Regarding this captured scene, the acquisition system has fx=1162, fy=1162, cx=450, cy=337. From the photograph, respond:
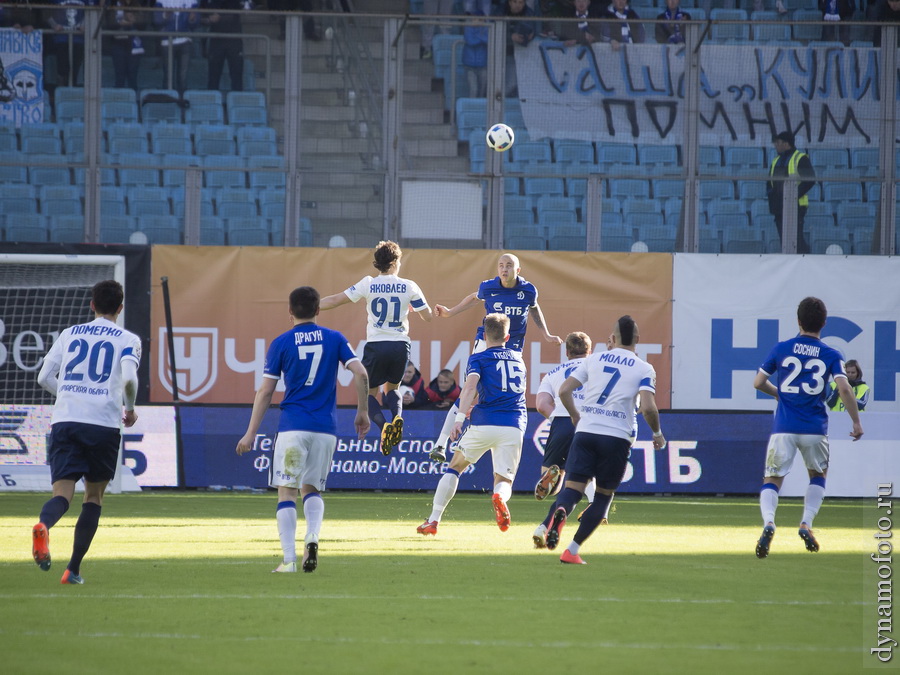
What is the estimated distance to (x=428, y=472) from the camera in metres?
18.0

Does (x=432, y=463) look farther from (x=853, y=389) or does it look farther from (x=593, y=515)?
(x=593, y=515)

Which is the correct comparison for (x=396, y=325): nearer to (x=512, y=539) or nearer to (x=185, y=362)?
(x=512, y=539)

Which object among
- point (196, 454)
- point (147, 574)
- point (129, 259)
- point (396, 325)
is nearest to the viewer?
point (147, 574)

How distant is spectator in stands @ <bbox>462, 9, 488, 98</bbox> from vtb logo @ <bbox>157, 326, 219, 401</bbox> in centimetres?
600

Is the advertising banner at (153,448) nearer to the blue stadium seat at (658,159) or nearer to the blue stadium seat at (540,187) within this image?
the blue stadium seat at (540,187)

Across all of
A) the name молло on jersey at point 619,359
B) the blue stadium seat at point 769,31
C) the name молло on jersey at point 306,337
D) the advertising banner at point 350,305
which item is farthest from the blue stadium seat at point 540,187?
the name молло on jersey at point 306,337

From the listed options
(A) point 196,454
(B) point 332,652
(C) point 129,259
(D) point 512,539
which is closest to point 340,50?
(C) point 129,259

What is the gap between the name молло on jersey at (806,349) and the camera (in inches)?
408

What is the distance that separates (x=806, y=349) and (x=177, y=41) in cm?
1287

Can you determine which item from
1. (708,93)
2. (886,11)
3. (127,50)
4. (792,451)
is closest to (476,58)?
(708,93)

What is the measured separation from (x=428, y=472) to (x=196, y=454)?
3560 millimetres

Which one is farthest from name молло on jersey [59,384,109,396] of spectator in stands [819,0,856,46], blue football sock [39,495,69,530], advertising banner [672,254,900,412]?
spectator in stands [819,0,856,46]

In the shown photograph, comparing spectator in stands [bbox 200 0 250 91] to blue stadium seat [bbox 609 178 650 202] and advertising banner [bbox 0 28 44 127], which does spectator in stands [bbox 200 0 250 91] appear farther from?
blue stadium seat [bbox 609 178 650 202]

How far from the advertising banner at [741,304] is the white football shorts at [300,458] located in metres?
12.3
